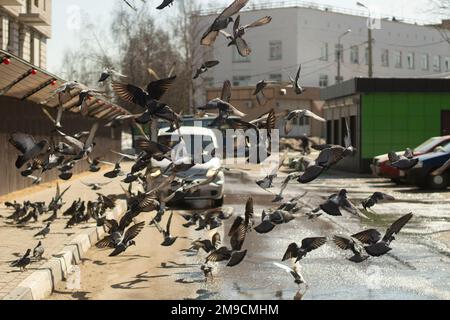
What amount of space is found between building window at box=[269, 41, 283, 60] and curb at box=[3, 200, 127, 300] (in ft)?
189

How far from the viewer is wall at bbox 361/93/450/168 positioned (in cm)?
2942

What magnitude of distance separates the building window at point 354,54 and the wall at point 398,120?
44.4 meters

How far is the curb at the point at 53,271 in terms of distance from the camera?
21.3ft

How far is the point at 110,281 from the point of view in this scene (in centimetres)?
777

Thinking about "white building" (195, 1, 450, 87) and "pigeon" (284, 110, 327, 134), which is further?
"white building" (195, 1, 450, 87)

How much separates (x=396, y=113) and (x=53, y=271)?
24.1 metres

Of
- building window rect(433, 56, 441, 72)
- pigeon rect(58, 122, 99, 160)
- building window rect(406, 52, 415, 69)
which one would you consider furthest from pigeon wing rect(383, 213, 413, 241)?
building window rect(433, 56, 441, 72)

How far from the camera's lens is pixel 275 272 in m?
8.15

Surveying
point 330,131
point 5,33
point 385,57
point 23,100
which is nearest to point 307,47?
point 385,57

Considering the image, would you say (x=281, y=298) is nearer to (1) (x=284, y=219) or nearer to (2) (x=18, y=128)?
(1) (x=284, y=219)

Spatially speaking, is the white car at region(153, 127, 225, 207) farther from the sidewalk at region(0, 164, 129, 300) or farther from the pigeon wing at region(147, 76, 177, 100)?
the pigeon wing at region(147, 76, 177, 100)

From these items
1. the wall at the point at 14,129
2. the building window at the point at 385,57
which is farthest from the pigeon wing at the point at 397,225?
the building window at the point at 385,57
